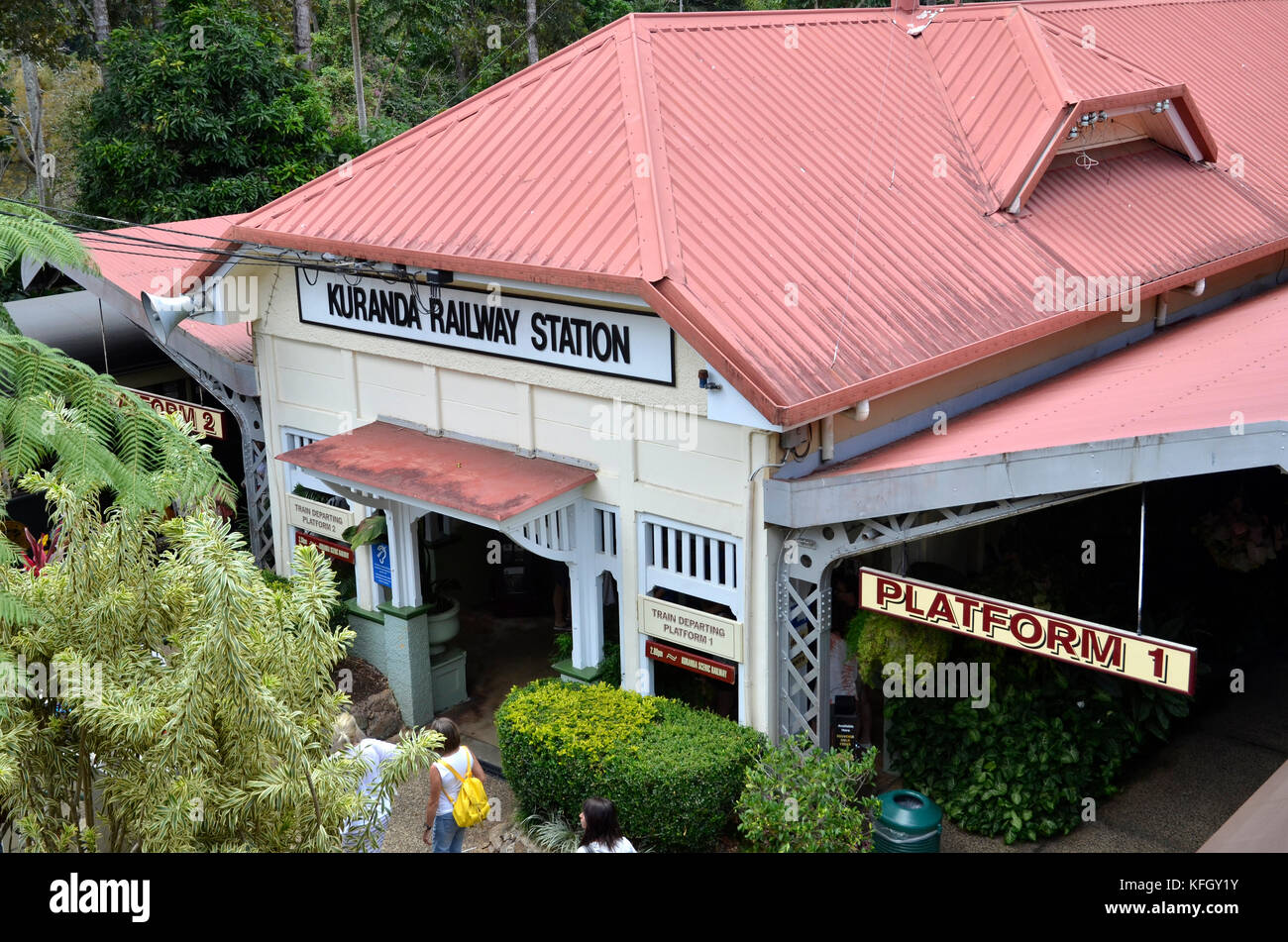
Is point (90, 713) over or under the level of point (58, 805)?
over

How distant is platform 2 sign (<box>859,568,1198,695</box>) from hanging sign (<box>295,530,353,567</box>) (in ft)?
20.4

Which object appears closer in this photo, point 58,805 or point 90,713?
point 90,713

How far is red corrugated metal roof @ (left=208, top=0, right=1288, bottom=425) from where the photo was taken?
36.8ft

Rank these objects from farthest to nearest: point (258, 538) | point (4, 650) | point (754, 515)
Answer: point (258, 538), point (754, 515), point (4, 650)

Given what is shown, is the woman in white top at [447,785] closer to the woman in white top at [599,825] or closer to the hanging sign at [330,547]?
the woman in white top at [599,825]

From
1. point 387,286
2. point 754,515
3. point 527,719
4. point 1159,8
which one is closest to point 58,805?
point 527,719

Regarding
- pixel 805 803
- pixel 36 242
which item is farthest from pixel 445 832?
pixel 36 242

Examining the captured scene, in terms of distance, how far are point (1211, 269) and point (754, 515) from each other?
24.1 ft

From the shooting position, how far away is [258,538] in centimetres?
1653

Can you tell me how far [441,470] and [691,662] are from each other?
3028 millimetres

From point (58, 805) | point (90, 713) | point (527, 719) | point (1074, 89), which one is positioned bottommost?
point (527, 719)

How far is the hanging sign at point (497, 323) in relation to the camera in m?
11.5
